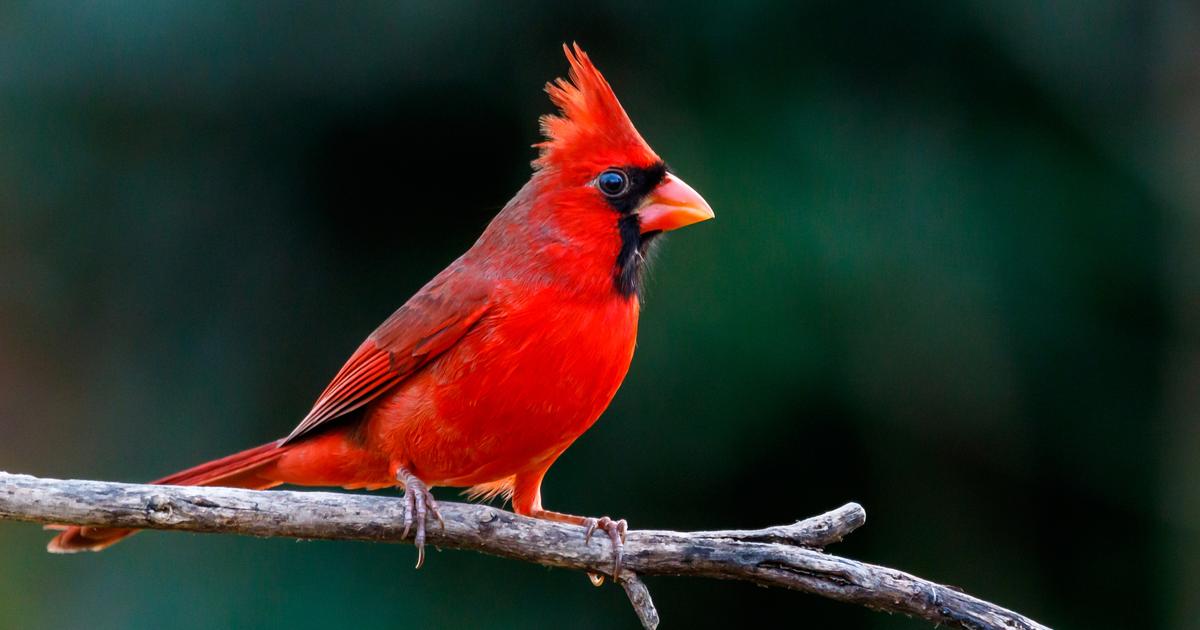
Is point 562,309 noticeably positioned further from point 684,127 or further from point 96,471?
point 96,471

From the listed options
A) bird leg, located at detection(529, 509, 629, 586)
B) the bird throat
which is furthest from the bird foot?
the bird throat

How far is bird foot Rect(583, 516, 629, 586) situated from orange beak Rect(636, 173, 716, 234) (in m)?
0.81

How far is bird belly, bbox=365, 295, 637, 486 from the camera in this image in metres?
3.06

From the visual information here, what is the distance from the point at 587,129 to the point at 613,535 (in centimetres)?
110

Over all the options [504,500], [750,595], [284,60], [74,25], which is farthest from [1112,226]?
[74,25]

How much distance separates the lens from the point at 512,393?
10.0 ft

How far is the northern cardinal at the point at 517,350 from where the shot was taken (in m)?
3.08

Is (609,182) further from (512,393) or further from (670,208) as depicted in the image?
(512,393)

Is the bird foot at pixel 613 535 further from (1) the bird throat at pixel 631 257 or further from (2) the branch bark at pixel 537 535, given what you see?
(1) the bird throat at pixel 631 257

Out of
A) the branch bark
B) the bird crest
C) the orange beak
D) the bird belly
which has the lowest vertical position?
the branch bark

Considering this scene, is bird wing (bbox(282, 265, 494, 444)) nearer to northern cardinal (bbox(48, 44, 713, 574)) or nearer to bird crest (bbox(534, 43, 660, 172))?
northern cardinal (bbox(48, 44, 713, 574))

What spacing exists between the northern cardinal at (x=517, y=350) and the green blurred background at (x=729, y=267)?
1449 millimetres

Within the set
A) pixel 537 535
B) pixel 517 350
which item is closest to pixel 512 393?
pixel 517 350

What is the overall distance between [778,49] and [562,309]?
2230 mm
